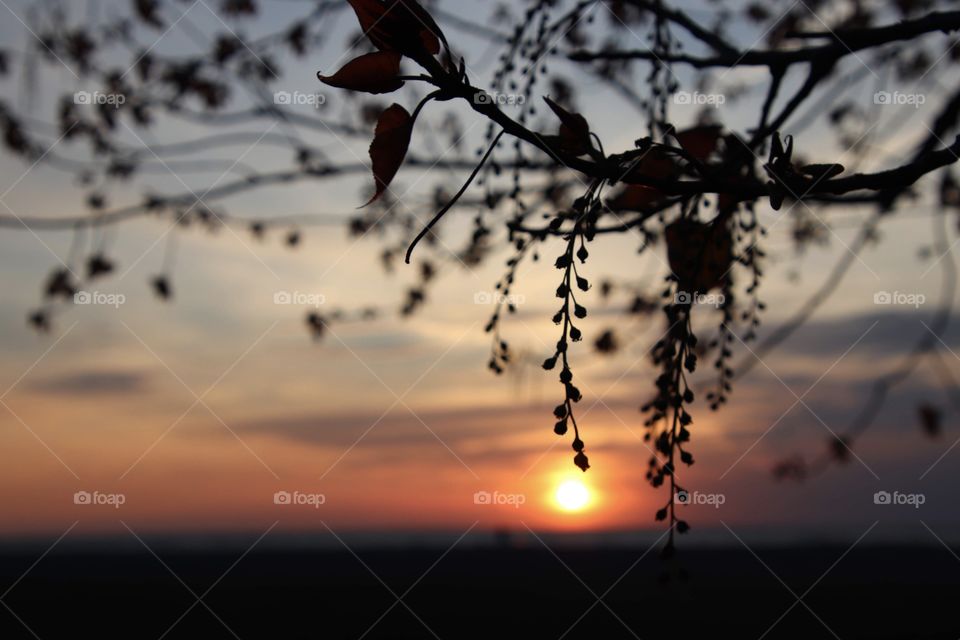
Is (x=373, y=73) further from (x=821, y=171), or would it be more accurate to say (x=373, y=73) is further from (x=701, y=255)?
(x=701, y=255)

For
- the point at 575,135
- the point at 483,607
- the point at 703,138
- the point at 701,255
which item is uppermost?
the point at 483,607

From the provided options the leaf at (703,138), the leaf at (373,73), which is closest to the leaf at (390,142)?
the leaf at (373,73)

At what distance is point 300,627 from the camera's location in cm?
1020

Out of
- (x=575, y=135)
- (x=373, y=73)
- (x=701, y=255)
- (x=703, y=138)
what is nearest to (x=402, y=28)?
(x=373, y=73)

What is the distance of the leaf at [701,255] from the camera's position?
1.22m

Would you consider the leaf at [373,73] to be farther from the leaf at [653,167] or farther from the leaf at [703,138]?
the leaf at [703,138]

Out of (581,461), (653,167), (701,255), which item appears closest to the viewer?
(581,461)

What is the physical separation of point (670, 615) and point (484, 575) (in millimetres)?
8306

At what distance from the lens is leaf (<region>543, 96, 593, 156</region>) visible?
743 mm

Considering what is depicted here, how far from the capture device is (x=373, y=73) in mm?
745

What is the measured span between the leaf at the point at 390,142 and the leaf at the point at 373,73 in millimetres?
29

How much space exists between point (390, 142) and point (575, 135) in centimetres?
17

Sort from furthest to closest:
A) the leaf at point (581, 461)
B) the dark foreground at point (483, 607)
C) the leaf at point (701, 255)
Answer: the dark foreground at point (483, 607)
the leaf at point (701, 255)
the leaf at point (581, 461)

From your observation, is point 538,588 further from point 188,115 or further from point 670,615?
point 188,115
